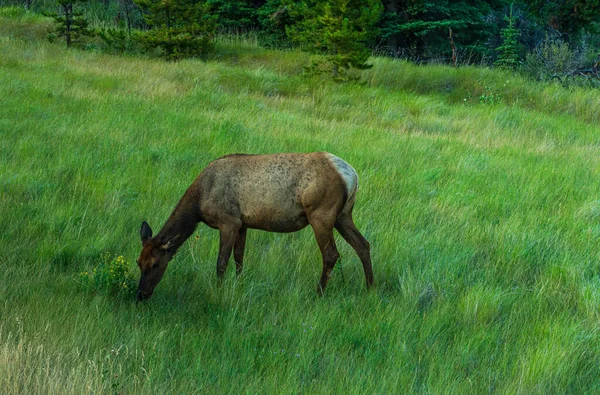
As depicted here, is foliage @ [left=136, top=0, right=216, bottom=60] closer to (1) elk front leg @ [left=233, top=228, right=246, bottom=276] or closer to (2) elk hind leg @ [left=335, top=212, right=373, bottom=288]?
(1) elk front leg @ [left=233, top=228, right=246, bottom=276]

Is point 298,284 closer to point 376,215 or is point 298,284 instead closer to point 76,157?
point 376,215

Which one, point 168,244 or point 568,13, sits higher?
point 568,13

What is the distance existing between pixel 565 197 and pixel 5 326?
7219 millimetres

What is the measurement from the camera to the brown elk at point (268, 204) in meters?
5.79

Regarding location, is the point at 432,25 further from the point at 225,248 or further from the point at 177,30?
the point at 225,248

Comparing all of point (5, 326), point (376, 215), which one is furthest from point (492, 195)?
point (5, 326)

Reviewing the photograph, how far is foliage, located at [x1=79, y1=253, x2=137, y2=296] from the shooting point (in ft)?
17.5

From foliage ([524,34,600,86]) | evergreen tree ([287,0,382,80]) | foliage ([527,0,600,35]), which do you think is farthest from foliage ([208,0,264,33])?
foliage ([527,0,600,35])

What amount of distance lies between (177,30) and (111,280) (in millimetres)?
16472

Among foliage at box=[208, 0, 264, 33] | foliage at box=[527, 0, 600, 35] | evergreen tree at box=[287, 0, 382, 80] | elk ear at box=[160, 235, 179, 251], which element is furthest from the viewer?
foliage at box=[208, 0, 264, 33]

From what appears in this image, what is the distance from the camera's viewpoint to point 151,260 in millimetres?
5590

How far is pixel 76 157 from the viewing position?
9.02 m

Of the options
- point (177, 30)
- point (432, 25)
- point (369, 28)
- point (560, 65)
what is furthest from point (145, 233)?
point (432, 25)

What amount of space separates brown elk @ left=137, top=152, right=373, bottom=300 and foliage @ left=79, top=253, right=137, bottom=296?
20 cm
